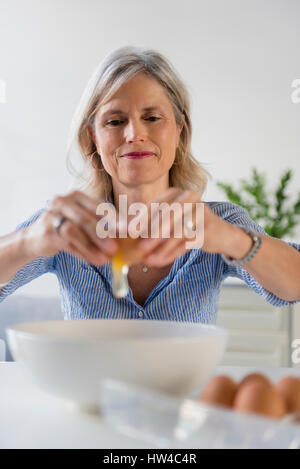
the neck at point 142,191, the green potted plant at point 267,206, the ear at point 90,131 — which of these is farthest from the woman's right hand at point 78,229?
the green potted plant at point 267,206

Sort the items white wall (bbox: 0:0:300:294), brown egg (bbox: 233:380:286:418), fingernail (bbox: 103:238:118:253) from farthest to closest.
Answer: white wall (bbox: 0:0:300:294) < fingernail (bbox: 103:238:118:253) < brown egg (bbox: 233:380:286:418)

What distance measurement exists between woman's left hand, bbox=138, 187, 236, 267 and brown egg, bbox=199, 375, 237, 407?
244mm

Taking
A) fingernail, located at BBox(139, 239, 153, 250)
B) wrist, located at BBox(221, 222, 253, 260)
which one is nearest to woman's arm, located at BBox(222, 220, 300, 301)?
wrist, located at BBox(221, 222, 253, 260)

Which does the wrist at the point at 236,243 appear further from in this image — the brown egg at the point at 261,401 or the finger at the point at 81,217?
the brown egg at the point at 261,401

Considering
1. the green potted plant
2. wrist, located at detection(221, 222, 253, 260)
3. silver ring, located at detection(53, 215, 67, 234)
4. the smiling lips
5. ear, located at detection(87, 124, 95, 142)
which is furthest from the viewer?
the green potted plant

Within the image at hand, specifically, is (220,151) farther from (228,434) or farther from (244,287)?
(228,434)

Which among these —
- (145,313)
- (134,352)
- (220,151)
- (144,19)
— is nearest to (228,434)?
(134,352)

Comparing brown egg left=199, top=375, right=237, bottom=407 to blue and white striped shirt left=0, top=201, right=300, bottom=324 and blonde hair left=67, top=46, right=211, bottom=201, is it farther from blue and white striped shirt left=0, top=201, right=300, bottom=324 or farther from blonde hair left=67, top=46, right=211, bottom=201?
blonde hair left=67, top=46, right=211, bottom=201

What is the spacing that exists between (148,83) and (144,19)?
3057mm

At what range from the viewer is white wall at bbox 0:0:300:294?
411 cm

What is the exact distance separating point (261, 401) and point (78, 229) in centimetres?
42

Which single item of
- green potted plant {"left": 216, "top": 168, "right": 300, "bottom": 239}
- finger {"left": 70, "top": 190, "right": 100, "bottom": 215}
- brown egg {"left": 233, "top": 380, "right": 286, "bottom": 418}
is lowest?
green potted plant {"left": 216, "top": 168, "right": 300, "bottom": 239}

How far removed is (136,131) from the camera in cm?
137

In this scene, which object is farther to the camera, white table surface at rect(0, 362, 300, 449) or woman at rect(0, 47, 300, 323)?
woman at rect(0, 47, 300, 323)
